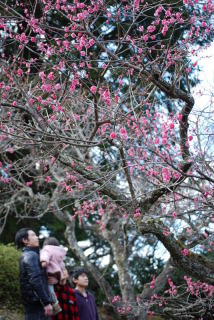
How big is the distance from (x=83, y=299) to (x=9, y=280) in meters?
2.86

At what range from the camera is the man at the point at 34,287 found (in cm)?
380

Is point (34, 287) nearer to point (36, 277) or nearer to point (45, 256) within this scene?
point (36, 277)

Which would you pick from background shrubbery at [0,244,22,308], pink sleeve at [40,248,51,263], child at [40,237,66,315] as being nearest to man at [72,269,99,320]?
child at [40,237,66,315]

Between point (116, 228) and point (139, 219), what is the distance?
13.9ft

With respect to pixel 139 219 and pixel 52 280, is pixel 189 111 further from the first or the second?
pixel 52 280

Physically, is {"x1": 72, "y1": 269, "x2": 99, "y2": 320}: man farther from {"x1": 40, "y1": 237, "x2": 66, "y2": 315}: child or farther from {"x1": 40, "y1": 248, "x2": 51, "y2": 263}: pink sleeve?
{"x1": 40, "y1": 248, "x2": 51, "y2": 263}: pink sleeve

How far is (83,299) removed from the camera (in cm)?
470

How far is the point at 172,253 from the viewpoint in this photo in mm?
5074

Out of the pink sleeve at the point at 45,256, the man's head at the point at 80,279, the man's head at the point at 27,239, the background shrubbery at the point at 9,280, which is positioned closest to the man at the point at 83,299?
the man's head at the point at 80,279

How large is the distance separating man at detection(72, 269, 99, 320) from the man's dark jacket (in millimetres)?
771

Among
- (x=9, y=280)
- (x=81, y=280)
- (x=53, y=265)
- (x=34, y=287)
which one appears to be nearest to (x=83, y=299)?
(x=81, y=280)

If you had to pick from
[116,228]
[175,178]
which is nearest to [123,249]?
[116,228]

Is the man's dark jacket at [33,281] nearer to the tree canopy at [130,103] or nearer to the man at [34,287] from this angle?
the man at [34,287]

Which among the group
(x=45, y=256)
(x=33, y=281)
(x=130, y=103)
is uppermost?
(x=130, y=103)
